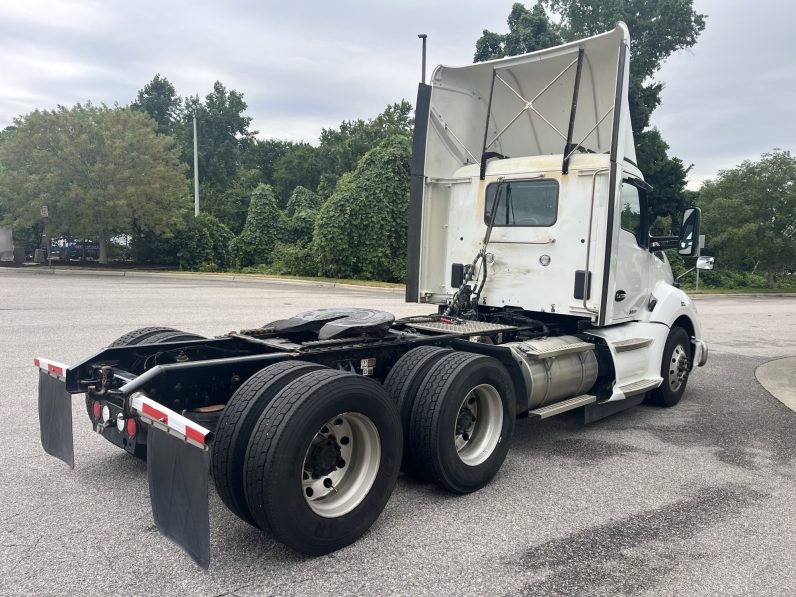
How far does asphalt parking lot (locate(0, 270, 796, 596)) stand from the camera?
303 centimetres

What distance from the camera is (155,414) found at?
2.99 m

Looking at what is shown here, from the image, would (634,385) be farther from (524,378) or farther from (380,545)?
(380,545)

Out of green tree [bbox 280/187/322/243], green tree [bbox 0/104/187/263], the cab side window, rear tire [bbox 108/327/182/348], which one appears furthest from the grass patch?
rear tire [bbox 108/327/182/348]

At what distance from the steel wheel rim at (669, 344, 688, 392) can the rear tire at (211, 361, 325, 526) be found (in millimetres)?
4946

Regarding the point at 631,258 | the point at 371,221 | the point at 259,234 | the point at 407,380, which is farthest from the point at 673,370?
the point at 259,234

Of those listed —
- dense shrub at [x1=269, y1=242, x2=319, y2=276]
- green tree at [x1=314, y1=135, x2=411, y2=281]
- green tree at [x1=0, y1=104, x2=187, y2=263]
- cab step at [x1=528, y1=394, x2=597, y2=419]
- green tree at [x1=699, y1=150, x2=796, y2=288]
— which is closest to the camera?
cab step at [x1=528, y1=394, x2=597, y2=419]

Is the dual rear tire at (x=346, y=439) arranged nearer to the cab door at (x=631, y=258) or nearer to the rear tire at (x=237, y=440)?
the rear tire at (x=237, y=440)

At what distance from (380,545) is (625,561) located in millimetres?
1323

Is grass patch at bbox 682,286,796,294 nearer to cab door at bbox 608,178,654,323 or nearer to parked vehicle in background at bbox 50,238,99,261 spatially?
cab door at bbox 608,178,654,323

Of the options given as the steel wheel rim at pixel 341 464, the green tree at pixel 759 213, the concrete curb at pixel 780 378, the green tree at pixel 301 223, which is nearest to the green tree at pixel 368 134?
the green tree at pixel 301 223

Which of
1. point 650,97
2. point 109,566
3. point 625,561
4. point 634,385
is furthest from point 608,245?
point 650,97

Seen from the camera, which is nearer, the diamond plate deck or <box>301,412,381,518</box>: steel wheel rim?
<box>301,412,381,518</box>: steel wheel rim

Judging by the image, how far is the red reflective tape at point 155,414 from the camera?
2926 millimetres

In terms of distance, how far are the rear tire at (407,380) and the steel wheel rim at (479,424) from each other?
365 millimetres
